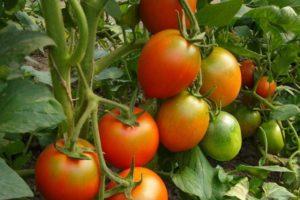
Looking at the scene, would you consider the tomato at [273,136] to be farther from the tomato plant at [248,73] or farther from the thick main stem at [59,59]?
the thick main stem at [59,59]

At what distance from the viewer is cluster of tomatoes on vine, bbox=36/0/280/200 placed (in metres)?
0.70

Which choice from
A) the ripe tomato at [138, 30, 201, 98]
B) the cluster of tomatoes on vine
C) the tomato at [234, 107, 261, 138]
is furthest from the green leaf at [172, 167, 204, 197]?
the tomato at [234, 107, 261, 138]

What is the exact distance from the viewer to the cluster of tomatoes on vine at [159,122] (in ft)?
2.29

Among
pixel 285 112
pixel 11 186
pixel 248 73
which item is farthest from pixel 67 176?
pixel 248 73

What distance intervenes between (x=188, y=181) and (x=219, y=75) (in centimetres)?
18

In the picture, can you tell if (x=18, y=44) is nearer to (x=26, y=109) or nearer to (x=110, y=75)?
(x=26, y=109)

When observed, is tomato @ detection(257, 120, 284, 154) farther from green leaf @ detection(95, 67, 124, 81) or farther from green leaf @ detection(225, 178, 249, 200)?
green leaf @ detection(95, 67, 124, 81)

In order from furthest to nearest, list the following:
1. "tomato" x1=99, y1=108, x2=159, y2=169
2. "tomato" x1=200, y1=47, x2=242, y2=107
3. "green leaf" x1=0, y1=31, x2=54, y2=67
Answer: "tomato" x1=200, y1=47, x2=242, y2=107, "tomato" x1=99, y1=108, x2=159, y2=169, "green leaf" x1=0, y1=31, x2=54, y2=67

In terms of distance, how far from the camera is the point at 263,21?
3.32 ft

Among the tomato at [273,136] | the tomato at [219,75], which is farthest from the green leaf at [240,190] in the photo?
the tomato at [273,136]

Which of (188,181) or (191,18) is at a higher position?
(191,18)

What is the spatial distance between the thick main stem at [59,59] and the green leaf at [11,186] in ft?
0.63

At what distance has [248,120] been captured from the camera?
1.24 metres

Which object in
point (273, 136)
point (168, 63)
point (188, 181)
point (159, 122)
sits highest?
point (168, 63)
